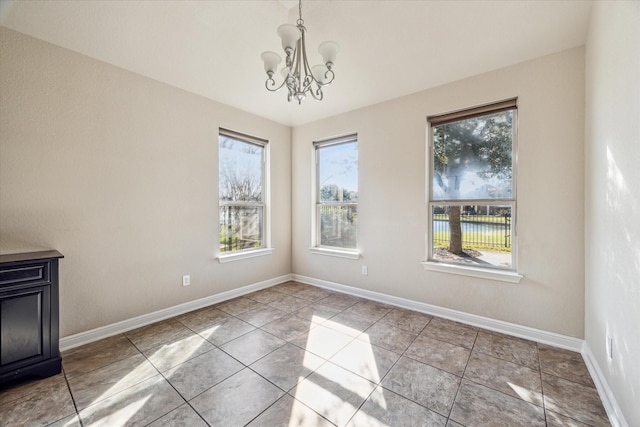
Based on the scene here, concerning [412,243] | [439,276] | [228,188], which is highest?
[228,188]

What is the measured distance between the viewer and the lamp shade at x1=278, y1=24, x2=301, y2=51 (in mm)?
1796

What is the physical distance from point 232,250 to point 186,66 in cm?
228

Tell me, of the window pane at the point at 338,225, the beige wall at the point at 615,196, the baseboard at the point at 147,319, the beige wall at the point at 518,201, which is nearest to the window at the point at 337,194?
the window pane at the point at 338,225

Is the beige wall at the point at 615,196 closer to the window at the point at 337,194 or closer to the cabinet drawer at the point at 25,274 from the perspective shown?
the window at the point at 337,194

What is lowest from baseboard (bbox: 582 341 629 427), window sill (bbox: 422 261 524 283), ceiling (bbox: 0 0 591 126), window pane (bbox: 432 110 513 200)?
baseboard (bbox: 582 341 629 427)

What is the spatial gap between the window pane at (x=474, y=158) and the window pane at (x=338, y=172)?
113 centimetres

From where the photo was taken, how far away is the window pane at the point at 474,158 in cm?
271

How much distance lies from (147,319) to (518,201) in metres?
3.98

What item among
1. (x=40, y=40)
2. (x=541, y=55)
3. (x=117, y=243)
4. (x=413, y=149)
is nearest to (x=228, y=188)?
(x=117, y=243)

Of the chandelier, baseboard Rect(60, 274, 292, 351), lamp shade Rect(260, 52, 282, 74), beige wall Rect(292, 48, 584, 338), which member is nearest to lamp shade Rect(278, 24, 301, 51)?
the chandelier

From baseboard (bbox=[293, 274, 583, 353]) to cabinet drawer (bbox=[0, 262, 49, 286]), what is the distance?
308 cm

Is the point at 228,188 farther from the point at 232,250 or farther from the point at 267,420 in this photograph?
the point at 267,420

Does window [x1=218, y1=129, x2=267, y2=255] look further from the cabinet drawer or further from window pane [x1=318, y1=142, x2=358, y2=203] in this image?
the cabinet drawer

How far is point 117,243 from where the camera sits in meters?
2.64
